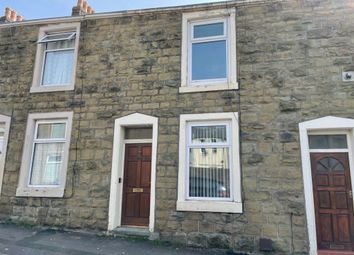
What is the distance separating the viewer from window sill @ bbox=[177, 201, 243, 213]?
610 cm

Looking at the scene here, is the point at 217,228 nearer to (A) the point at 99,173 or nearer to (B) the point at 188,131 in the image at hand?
(B) the point at 188,131

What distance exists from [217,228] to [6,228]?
489cm

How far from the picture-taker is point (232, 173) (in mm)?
6371

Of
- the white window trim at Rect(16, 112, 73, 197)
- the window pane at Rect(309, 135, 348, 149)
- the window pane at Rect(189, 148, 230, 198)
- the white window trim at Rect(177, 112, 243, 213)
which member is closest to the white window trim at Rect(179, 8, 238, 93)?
the white window trim at Rect(177, 112, 243, 213)

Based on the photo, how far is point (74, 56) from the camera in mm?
7895

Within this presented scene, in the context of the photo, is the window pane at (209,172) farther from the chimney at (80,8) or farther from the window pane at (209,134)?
the chimney at (80,8)

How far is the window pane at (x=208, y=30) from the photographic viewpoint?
287 inches

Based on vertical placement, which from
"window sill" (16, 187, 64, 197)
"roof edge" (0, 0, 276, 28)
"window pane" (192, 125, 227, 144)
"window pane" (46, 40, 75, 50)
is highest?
"roof edge" (0, 0, 276, 28)

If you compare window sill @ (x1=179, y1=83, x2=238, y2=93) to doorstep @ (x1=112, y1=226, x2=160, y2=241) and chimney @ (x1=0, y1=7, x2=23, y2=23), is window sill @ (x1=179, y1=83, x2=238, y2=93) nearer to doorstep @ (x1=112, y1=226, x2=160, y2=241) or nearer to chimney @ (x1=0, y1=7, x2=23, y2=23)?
doorstep @ (x1=112, y1=226, x2=160, y2=241)

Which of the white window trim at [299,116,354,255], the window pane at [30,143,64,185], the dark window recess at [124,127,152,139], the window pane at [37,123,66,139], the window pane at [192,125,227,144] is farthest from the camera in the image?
the window pane at [37,123,66,139]

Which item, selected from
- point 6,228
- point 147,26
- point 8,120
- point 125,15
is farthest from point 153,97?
point 6,228

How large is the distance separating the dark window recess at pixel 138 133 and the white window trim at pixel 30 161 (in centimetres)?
149

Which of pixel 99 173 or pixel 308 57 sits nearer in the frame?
pixel 308 57

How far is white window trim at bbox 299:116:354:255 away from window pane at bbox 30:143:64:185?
226 inches
